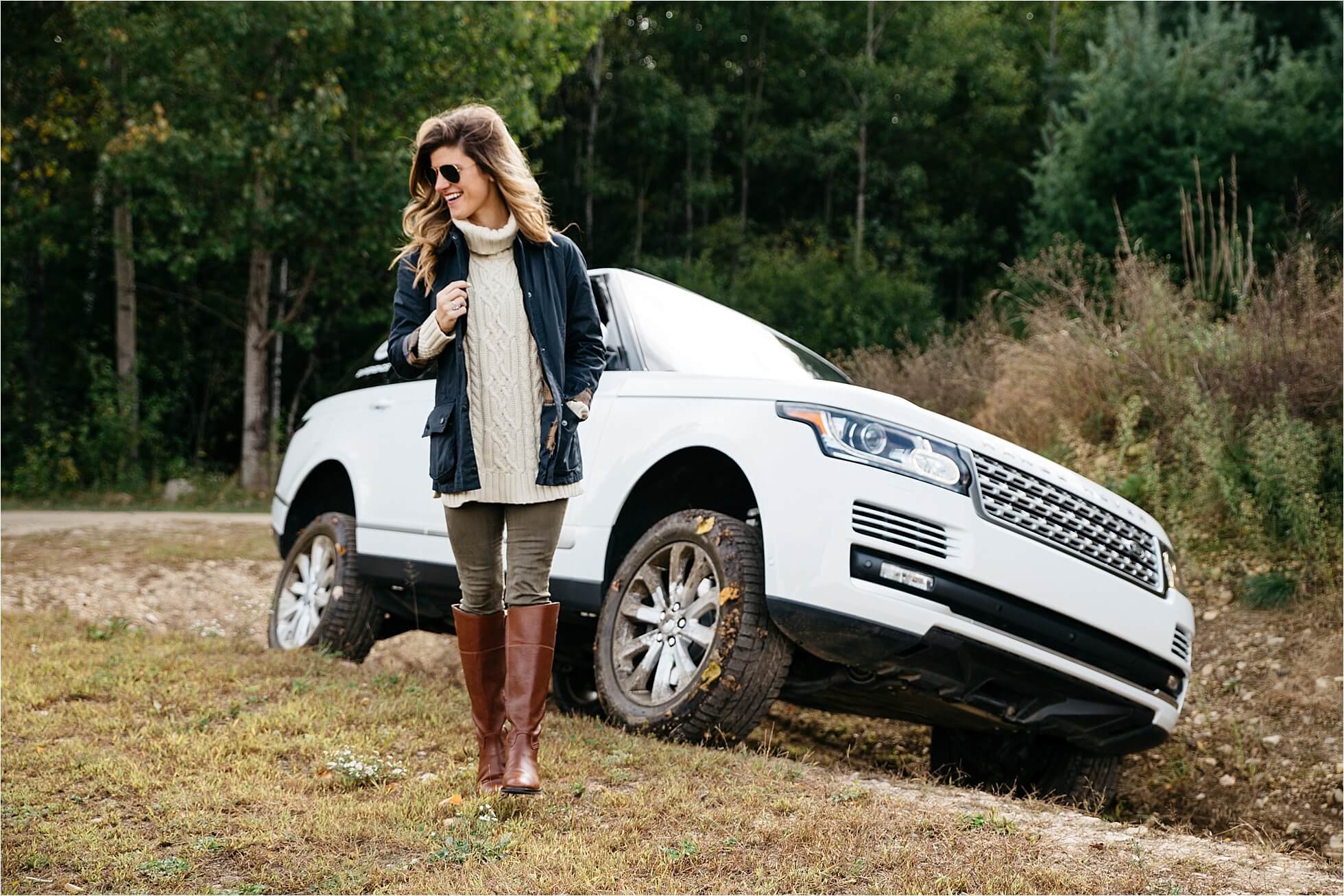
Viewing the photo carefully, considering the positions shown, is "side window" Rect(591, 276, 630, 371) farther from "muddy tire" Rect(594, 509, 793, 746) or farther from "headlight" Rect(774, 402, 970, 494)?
"headlight" Rect(774, 402, 970, 494)

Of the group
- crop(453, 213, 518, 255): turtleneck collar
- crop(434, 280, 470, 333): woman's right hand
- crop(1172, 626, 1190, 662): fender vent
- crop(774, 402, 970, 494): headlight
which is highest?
crop(453, 213, 518, 255): turtleneck collar

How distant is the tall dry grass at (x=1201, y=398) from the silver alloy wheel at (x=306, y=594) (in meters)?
4.99

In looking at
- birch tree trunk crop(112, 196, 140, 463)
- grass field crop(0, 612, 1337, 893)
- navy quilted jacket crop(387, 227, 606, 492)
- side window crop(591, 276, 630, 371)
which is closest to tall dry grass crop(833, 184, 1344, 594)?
grass field crop(0, 612, 1337, 893)

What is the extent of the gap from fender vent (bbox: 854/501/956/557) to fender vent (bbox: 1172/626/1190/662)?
1.19 m

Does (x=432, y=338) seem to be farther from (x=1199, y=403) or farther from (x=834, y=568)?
(x=1199, y=403)

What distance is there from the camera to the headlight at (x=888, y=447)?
12.9 feet

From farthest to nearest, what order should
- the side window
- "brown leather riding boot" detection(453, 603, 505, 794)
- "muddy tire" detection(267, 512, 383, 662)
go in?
"muddy tire" detection(267, 512, 383, 662), the side window, "brown leather riding boot" detection(453, 603, 505, 794)

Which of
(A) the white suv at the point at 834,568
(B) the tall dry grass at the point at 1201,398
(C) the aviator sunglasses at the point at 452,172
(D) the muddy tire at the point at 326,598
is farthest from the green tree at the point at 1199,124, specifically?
(C) the aviator sunglasses at the point at 452,172

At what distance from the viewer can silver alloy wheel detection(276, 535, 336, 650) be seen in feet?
20.3

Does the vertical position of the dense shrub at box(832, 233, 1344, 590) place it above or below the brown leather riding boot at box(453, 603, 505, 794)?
above

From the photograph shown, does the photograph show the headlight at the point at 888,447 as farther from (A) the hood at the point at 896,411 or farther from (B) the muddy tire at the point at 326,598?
(B) the muddy tire at the point at 326,598

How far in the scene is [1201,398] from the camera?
25.1 feet

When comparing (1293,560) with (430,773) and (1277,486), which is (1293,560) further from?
(430,773)

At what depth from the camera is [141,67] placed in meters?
17.9
